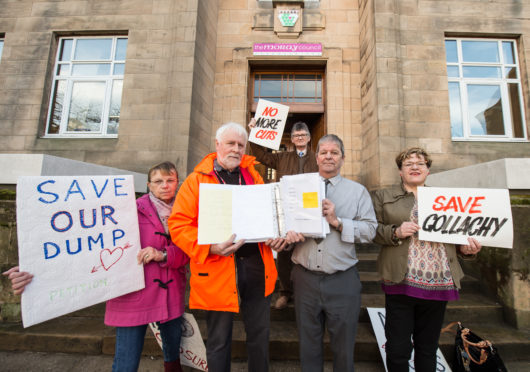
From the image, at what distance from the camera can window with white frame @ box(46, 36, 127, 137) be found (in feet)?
20.8

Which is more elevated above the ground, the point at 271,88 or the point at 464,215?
the point at 271,88

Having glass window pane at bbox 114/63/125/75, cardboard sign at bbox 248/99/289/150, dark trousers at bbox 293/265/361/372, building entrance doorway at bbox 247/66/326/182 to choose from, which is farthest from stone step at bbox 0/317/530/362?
glass window pane at bbox 114/63/125/75

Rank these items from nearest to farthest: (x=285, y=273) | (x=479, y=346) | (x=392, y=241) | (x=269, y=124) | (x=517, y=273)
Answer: (x=392, y=241) < (x=479, y=346) < (x=517, y=273) < (x=285, y=273) < (x=269, y=124)

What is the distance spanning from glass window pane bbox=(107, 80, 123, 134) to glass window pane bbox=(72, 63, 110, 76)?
0.52 meters

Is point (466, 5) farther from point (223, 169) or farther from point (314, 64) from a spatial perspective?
point (223, 169)

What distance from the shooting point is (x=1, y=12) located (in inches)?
253

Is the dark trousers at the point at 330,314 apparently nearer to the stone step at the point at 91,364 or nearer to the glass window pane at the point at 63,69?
the stone step at the point at 91,364

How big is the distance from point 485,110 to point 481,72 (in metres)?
1.04

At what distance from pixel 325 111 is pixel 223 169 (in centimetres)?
572

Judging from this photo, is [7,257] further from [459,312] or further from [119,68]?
[459,312]

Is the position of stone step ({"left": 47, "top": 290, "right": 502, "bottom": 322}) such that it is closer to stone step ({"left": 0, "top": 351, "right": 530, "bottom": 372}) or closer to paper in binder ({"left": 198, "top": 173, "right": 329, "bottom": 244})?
stone step ({"left": 0, "top": 351, "right": 530, "bottom": 372})

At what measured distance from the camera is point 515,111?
615 cm

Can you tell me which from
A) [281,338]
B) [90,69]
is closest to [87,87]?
[90,69]

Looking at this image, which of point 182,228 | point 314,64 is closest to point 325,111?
point 314,64
